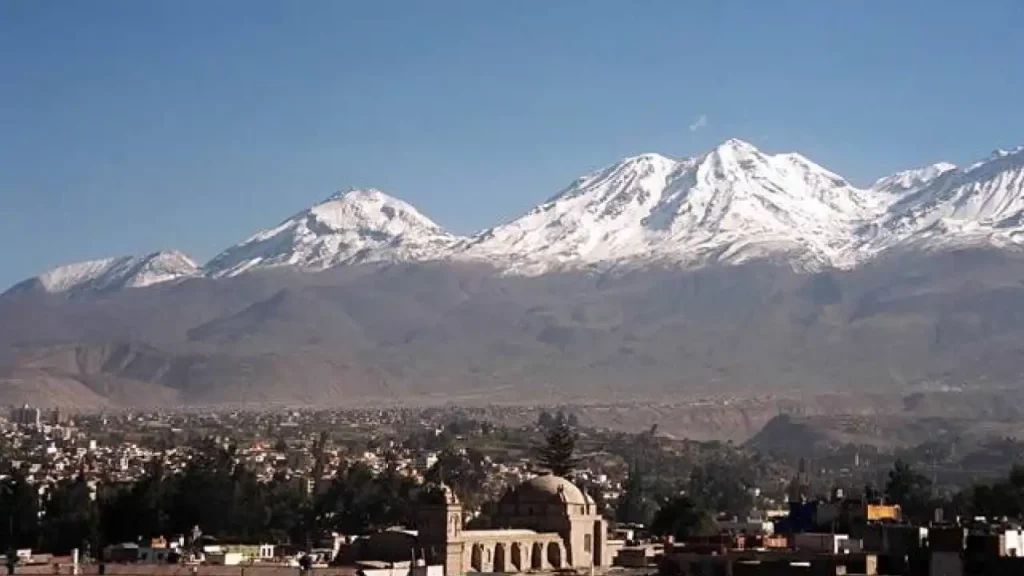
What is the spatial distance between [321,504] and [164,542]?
61.8 ft

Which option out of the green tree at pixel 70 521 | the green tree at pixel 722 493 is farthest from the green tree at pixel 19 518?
the green tree at pixel 722 493

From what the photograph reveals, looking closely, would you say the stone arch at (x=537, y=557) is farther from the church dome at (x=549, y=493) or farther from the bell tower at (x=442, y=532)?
the bell tower at (x=442, y=532)

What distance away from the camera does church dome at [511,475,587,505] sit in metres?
75.4

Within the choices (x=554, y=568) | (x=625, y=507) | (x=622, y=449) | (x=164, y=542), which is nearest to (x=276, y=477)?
(x=625, y=507)

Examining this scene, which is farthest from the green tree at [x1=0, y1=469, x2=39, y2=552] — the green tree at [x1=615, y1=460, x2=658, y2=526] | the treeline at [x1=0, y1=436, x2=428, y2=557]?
the green tree at [x1=615, y1=460, x2=658, y2=526]

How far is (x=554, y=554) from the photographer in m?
73.8

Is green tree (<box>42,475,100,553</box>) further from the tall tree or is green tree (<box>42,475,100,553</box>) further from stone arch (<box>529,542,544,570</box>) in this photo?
the tall tree

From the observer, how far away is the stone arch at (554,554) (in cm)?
7362

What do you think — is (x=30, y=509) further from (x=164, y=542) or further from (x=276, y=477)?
(x=276, y=477)

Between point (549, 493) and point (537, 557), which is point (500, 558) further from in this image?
point (549, 493)

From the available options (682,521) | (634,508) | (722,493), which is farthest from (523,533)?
(722,493)

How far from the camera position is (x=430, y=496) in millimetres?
69125

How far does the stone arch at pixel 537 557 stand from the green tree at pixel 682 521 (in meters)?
14.3

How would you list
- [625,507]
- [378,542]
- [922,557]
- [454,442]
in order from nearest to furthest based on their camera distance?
[922,557] < [378,542] < [625,507] < [454,442]
